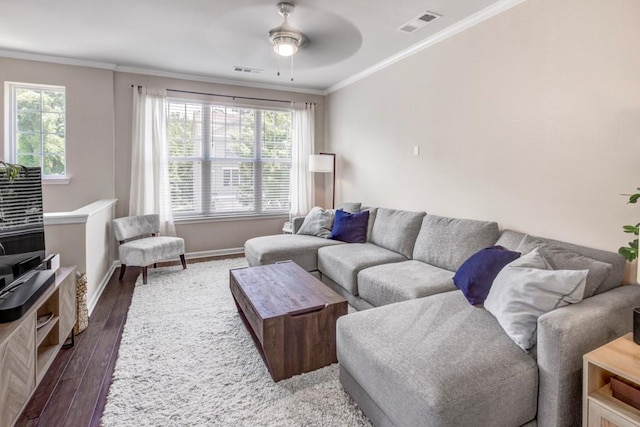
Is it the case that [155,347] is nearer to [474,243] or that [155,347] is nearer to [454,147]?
[474,243]

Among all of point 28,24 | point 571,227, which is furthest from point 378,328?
point 28,24

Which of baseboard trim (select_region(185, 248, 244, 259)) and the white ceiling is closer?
the white ceiling

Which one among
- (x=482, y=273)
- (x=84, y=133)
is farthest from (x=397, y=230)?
(x=84, y=133)

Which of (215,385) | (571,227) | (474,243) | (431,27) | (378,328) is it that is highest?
(431,27)

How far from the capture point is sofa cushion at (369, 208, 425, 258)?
10.8 feet

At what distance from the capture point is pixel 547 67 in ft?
7.78

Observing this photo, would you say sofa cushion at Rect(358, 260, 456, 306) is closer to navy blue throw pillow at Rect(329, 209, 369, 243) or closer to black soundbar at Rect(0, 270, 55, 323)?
navy blue throw pillow at Rect(329, 209, 369, 243)

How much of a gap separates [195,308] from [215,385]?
4.11 ft

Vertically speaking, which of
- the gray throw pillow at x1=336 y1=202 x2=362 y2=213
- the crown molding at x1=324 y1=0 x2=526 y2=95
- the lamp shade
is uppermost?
the crown molding at x1=324 y1=0 x2=526 y2=95

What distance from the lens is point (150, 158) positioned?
4.46m

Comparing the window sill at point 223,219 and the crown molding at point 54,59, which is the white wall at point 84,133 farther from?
the window sill at point 223,219

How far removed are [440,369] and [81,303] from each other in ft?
8.95

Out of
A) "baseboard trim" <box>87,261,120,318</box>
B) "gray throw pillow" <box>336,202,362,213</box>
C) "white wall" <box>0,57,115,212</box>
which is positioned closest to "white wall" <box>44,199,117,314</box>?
"baseboard trim" <box>87,261,120,318</box>

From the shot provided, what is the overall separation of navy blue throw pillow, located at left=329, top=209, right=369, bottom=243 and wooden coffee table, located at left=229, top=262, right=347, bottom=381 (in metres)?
1.48
